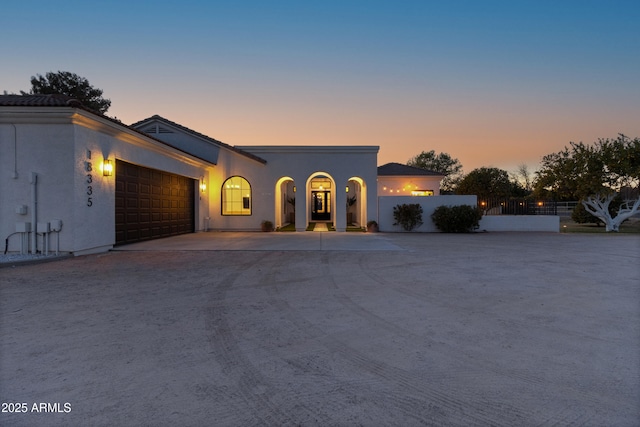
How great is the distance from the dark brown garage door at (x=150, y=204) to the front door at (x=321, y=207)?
11.0 metres

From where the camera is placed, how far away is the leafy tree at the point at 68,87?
30.9 m

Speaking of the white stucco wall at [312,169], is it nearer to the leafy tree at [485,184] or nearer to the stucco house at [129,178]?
the stucco house at [129,178]

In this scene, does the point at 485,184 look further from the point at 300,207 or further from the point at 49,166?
the point at 49,166

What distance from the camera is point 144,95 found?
18859 millimetres

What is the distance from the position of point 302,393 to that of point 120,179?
432 inches

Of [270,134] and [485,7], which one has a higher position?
[485,7]

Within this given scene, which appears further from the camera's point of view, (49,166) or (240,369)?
(49,166)

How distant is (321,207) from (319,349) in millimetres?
22298

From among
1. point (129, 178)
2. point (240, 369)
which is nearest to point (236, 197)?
point (129, 178)

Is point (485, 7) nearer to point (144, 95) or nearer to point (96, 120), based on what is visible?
point (96, 120)

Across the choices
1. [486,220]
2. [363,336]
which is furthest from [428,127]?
[363,336]

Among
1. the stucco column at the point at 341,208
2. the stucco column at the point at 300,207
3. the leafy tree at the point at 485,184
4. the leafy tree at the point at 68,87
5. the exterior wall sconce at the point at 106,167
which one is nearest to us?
the exterior wall sconce at the point at 106,167

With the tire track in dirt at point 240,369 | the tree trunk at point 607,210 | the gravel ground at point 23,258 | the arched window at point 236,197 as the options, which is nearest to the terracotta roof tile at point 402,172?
the tree trunk at point 607,210

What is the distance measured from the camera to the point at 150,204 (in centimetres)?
1270
